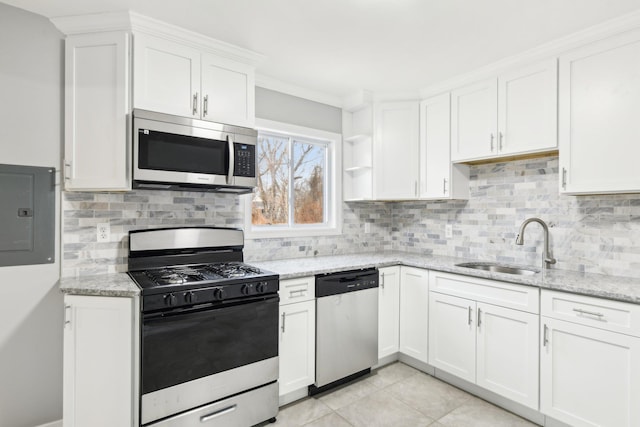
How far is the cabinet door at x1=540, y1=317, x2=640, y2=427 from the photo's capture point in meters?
1.78

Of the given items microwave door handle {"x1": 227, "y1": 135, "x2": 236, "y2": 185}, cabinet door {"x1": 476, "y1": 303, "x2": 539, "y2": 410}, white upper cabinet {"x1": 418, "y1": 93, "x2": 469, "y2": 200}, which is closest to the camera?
cabinet door {"x1": 476, "y1": 303, "x2": 539, "y2": 410}

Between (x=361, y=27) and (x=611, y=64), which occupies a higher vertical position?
(x=361, y=27)

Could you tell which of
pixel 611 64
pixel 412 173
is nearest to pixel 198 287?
pixel 412 173

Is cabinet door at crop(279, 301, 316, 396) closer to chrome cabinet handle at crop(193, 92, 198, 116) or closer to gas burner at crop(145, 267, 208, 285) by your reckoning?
gas burner at crop(145, 267, 208, 285)

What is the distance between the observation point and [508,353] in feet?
7.41

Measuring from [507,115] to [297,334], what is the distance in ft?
7.36

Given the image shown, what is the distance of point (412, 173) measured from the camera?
3.20m

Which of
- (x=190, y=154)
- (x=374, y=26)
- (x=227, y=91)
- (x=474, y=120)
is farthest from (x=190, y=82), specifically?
(x=474, y=120)

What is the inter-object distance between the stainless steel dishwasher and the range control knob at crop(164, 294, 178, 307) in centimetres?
101

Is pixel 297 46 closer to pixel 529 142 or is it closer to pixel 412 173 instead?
pixel 412 173

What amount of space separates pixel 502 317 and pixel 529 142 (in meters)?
1.25

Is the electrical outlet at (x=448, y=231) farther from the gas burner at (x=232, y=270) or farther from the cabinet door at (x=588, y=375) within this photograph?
the gas burner at (x=232, y=270)

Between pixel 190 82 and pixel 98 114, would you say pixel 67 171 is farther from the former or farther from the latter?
pixel 190 82

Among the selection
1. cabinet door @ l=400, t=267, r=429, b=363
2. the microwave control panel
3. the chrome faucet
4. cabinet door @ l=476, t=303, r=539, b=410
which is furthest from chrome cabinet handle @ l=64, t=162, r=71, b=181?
the chrome faucet
